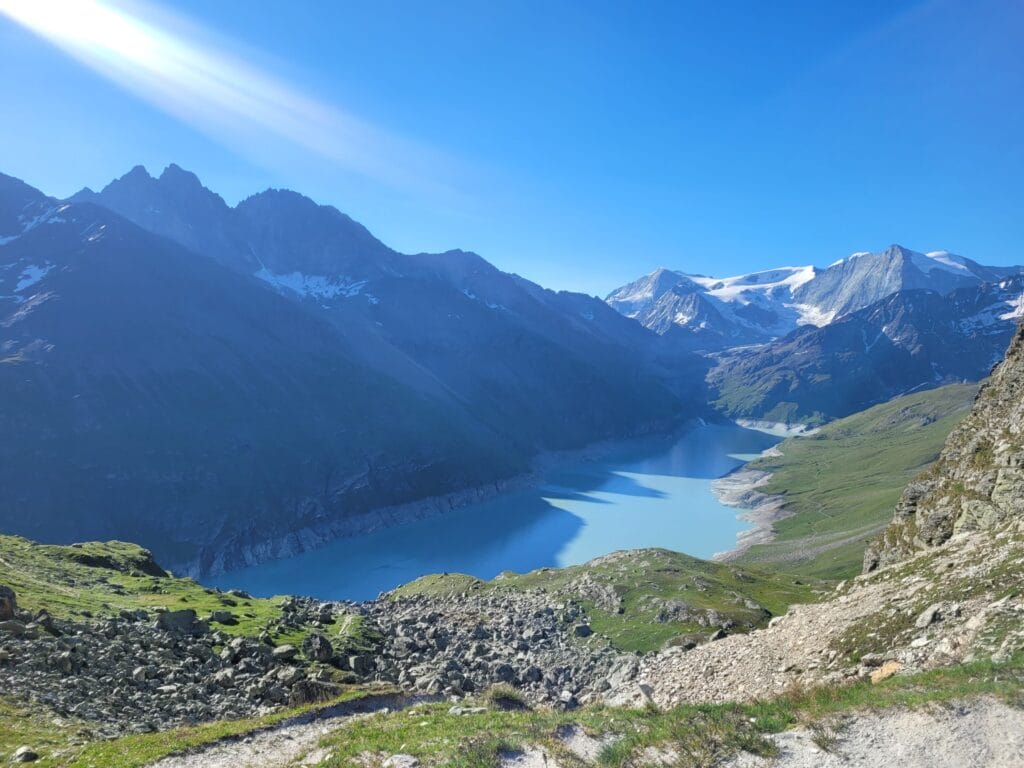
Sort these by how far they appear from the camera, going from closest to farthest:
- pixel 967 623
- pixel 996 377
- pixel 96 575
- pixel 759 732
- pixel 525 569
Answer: pixel 759 732 < pixel 967 623 < pixel 996 377 < pixel 96 575 < pixel 525 569

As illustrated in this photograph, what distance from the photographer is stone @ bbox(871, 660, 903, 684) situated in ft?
58.4

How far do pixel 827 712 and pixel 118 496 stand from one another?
655ft

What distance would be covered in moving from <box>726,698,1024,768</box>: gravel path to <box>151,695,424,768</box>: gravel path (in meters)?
11.9

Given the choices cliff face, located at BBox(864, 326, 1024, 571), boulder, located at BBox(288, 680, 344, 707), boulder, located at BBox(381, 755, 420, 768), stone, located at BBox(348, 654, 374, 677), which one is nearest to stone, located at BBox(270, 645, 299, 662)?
stone, located at BBox(348, 654, 374, 677)

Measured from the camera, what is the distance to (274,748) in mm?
18766

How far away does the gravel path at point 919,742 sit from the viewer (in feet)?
41.0

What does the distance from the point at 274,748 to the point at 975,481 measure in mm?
34281

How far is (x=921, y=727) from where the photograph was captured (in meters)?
13.4

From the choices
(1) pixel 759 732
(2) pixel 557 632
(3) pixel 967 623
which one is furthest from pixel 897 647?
(2) pixel 557 632

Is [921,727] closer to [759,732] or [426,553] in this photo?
[759,732]

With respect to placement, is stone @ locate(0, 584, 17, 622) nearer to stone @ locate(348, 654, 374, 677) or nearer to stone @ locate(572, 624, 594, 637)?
stone @ locate(348, 654, 374, 677)

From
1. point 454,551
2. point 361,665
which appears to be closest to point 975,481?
point 361,665

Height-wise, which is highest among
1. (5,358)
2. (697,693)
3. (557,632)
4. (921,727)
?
(5,358)

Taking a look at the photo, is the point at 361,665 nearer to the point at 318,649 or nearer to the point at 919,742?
the point at 318,649
